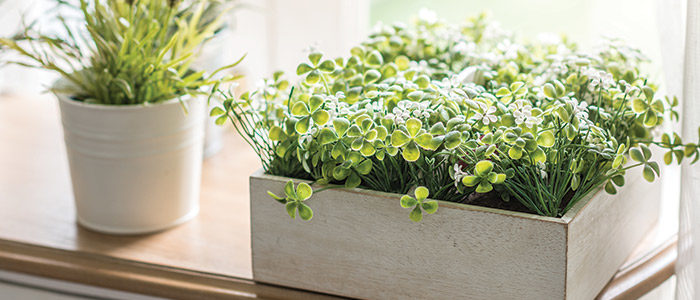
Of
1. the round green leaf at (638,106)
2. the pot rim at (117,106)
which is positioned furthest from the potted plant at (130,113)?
the round green leaf at (638,106)

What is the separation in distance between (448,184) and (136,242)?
0.47 m

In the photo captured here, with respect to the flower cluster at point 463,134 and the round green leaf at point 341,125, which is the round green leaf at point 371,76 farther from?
the round green leaf at point 341,125

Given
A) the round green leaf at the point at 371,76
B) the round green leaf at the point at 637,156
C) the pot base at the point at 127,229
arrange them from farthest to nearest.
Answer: the pot base at the point at 127,229 → the round green leaf at the point at 371,76 → the round green leaf at the point at 637,156

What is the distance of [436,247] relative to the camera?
2.29ft

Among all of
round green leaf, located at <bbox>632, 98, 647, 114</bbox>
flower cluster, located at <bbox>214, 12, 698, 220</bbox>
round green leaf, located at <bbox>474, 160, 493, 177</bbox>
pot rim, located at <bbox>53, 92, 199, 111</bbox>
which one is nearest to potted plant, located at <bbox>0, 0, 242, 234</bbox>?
pot rim, located at <bbox>53, 92, 199, 111</bbox>

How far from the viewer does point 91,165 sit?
0.90 meters

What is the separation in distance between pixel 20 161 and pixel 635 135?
3.34 feet

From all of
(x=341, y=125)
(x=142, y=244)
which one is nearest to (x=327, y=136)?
(x=341, y=125)

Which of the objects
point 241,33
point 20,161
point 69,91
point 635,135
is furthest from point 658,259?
point 20,161

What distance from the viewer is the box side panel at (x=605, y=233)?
0.67 m

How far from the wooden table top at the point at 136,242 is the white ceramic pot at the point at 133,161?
0.11ft

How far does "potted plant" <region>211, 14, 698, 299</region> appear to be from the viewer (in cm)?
65

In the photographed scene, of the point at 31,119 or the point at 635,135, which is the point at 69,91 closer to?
the point at 31,119

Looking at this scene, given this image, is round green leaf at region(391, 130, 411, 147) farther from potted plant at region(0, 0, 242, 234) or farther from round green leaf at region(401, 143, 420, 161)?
potted plant at region(0, 0, 242, 234)
